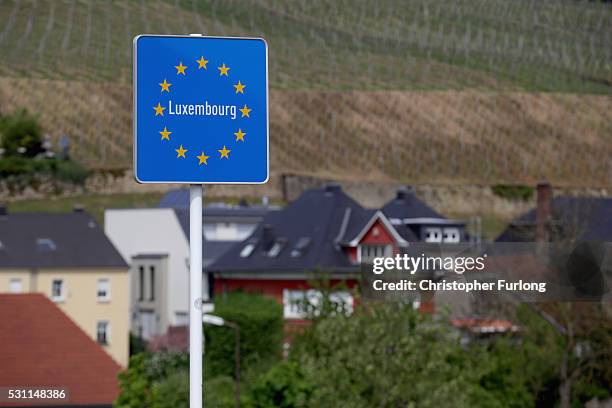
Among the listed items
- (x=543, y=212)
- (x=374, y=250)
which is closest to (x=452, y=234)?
(x=543, y=212)

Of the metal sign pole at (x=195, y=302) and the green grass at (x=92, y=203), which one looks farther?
the green grass at (x=92, y=203)

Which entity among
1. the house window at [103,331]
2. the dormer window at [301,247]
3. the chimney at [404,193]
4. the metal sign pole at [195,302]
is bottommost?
the metal sign pole at [195,302]

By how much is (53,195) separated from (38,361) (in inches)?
1244

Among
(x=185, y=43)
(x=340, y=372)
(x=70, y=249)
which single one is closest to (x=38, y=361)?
(x=185, y=43)

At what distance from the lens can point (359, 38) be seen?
3086 cm

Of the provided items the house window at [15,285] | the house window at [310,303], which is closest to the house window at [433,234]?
the house window at [310,303]

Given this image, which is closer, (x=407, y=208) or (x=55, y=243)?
(x=55, y=243)

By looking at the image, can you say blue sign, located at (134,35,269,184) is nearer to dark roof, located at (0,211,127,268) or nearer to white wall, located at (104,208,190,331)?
dark roof, located at (0,211,127,268)

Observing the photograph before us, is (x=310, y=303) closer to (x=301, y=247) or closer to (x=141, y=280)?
(x=301, y=247)

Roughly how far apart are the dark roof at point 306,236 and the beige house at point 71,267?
2.97 m

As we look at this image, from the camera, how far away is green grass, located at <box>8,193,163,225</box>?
40.9m

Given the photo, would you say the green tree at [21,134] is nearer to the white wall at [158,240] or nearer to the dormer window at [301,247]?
the white wall at [158,240]

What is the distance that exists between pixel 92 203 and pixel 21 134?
3353mm

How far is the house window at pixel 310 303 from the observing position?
26.7m
